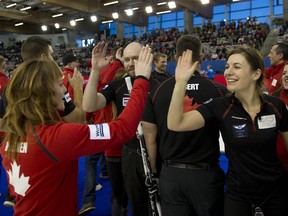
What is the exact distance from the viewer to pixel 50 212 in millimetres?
1615

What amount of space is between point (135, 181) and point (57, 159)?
137cm

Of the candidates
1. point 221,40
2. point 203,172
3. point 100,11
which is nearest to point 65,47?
point 100,11

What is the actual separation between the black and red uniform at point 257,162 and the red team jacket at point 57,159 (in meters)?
0.69

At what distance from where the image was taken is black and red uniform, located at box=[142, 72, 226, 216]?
2207 mm

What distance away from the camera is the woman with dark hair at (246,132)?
6.41ft

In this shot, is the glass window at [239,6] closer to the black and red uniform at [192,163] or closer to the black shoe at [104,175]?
the black shoe at [104,175]

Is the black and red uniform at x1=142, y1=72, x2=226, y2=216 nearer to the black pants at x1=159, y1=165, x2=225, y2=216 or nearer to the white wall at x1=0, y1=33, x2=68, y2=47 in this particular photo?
the black pants at x1=159, y1=165, x2=225, y2=216

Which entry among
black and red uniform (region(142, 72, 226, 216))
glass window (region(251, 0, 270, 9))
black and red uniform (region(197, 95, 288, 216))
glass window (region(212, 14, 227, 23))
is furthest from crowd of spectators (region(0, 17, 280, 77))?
black and red uniform (region(197, 95, 288, 216))

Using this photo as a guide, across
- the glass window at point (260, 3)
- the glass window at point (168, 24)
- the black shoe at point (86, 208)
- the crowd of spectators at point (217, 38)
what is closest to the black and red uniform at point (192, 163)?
the black shoe at point (86, 208)

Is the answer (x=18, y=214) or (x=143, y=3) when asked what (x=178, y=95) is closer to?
(x=18, y=214)

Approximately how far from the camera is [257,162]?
1.97 meters

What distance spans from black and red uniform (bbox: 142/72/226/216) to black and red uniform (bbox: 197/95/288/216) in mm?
205

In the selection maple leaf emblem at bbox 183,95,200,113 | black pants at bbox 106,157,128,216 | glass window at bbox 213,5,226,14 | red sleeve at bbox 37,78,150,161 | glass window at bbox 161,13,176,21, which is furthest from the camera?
glass window at bbox 161,13,176,21

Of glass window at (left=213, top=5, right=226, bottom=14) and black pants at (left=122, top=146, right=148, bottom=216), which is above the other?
glass window at (left=213, top=5, right=226, bottom=14)
